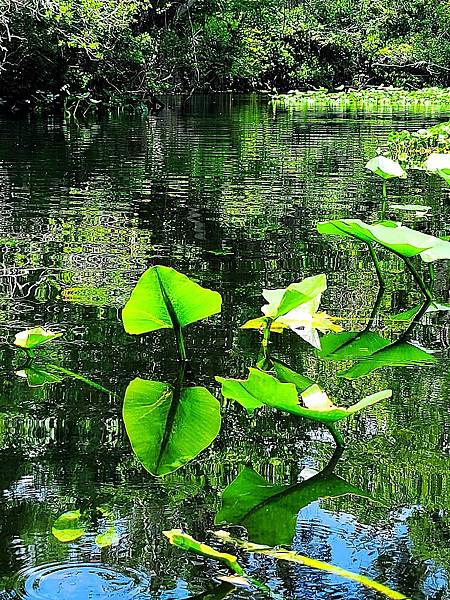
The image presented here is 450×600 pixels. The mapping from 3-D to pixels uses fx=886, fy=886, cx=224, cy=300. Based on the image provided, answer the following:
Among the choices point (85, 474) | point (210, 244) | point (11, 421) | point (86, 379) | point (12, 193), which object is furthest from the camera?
point (12, 193)

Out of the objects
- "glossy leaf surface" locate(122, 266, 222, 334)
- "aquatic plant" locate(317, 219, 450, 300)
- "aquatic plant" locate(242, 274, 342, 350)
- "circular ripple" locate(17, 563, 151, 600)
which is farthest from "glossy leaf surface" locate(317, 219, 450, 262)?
"circular ripple" locate(17, 563, 151, 600)

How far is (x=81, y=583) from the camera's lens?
0.97m

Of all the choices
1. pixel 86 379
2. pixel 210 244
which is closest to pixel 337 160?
pixel 210 244

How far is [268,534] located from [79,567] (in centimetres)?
23

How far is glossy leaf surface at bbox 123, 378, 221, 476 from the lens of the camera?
131 centimetres

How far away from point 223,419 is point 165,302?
9.5 inches

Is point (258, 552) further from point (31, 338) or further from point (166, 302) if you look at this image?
point (31, 338)

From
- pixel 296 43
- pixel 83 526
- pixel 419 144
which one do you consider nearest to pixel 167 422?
pixel 83 526

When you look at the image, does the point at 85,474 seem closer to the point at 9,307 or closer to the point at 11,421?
the point at 11,421

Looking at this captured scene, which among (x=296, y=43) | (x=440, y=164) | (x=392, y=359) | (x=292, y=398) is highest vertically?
(x=296, y=43)

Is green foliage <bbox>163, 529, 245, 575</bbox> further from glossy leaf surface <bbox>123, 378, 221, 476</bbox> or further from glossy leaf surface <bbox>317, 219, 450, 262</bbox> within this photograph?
glossy leaf surface <bbox>317, 219, 450, 262</bbox>

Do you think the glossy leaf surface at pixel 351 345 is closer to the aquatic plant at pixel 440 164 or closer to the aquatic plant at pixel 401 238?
the aquatic plant at pixel 401 238

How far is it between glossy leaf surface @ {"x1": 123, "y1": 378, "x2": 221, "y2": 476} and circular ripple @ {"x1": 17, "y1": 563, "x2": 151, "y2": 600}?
0.27m

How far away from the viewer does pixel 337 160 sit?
6.60m
